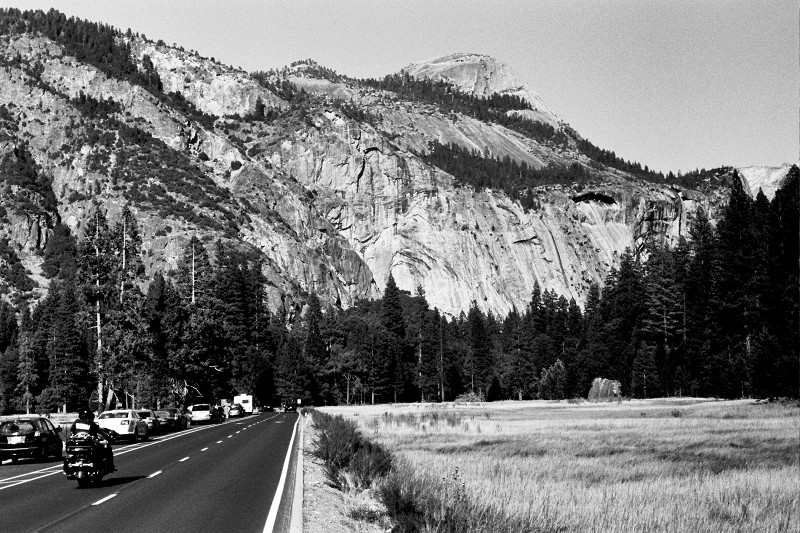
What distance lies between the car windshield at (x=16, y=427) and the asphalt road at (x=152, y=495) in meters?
1.11

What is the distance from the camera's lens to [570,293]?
199 meters

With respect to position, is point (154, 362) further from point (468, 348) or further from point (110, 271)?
point (468, 348)

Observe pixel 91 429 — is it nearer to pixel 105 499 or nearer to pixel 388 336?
pixel 105 499

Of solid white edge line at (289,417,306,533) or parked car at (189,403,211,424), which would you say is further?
parked car at (189,403,211,424)

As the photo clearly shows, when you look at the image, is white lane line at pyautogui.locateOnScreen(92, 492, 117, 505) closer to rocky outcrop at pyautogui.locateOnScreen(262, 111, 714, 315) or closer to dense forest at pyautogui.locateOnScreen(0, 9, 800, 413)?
dense forest at pyautogui.locateOnScreen(0, 9, 800, 413)

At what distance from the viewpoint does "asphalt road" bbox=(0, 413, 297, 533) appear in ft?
43.2

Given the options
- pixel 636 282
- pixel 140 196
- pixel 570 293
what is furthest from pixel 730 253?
pixel 570 293

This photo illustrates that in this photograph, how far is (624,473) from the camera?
2006cm

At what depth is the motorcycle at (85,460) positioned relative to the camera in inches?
726

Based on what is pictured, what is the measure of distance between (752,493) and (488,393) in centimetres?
11838

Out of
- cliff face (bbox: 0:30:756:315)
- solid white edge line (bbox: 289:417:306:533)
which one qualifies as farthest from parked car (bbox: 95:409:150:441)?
cliff face (bbox: 0:30:756:315)

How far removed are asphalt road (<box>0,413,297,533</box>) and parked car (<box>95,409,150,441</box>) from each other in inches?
274

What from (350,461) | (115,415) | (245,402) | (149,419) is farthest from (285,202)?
(350,461)

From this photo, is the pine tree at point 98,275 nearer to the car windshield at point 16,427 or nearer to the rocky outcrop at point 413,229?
the car windshield at point 16,427
